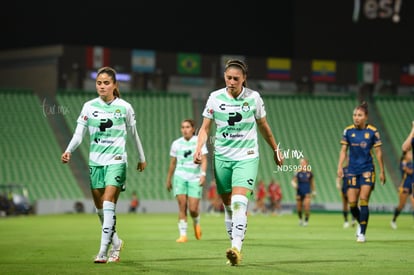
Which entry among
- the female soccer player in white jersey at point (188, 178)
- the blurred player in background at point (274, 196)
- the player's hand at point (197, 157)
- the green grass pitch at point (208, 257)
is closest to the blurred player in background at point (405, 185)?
the green grass pitch at point (208, 257)

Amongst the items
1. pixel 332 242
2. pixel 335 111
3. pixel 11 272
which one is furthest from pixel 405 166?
pixel 335 111

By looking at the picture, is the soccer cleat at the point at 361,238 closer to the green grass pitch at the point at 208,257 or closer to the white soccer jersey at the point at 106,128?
the green grass pitch at the point at 208,257

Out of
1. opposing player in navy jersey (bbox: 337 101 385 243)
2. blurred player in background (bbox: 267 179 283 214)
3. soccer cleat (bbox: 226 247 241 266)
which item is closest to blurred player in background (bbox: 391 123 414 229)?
opposing player in navy jersey (bbox: 337 101 385 243)

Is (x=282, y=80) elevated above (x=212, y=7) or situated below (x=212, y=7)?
below

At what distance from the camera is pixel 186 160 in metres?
20.4

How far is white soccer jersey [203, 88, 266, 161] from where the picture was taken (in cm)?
1233

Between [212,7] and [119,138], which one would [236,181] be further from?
[212,7]

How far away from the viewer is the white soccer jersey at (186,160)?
798 inches

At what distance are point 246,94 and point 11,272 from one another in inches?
152

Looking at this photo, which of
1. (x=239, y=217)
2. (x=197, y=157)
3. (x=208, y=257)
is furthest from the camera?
(x=208, y=257)

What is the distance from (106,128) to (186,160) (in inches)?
288

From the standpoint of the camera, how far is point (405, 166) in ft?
90.4

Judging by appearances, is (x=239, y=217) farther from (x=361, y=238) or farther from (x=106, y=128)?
(x=361, y=238)

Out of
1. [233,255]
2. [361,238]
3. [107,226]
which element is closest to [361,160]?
[361,238]
